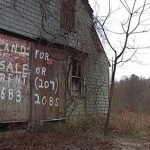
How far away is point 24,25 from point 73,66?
12.9 feet

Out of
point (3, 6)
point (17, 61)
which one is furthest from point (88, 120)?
point (3, 6)

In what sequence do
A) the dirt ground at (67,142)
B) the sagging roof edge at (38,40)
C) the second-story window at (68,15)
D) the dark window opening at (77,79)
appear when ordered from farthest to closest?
the dark window opening at (77,79) < the second-story window at (68,15) < the sagging roof edge at (38,40) < the dirt ground at (67,142)

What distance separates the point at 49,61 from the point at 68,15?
2.81m

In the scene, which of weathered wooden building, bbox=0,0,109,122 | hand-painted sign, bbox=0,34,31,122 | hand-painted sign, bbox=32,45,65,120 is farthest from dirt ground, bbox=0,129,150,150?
hand-painted sign, bbox=32,45,65,120

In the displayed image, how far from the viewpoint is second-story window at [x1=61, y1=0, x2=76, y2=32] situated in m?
15.8

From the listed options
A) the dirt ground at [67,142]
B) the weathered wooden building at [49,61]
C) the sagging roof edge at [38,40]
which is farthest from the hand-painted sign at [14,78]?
the dirt ground at [67,142]

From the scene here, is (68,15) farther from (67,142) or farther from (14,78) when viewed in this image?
(67,142)

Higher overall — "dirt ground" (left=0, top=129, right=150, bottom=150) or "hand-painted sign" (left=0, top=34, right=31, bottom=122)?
"hand-painted sign" (left=0, top=34, right=31, bottom=122)

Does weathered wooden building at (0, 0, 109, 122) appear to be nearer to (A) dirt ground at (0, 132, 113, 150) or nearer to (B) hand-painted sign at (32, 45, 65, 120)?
(B) hand-painted sign at (32, 45, 65, 120)

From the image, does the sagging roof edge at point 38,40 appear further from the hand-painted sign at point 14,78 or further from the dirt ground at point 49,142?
the dirt ground at point 49,142

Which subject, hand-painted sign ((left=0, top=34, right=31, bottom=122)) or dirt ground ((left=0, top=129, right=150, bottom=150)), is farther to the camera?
hand-painted sign ((left=0, top=34, right=31, bottom=122))

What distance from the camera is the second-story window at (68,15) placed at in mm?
15830

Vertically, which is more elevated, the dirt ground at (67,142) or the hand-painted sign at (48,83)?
the hand-painted sign at (48,83)

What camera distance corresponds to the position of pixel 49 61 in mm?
14359
